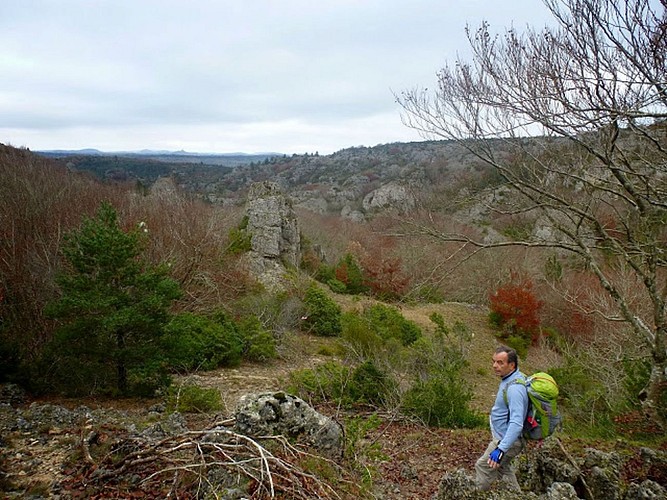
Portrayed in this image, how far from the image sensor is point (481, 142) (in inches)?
279

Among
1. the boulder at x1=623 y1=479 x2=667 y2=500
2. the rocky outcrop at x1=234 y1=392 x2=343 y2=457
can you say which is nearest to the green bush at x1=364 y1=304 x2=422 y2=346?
the rocky outcrop at x1=234 y1=392 x2=343 y2=457

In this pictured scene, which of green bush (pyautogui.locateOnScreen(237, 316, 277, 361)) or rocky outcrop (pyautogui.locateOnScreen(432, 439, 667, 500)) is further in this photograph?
green bush (pyautogui.locateOnScreen(237, 316, 277, 361))

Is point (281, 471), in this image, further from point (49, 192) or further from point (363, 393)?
point (49, 192)

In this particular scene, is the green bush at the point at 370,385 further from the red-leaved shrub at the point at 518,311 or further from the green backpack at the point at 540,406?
the red-leaved shrub at the point at 518,311

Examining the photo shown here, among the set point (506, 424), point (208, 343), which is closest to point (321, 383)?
point (208, 343)

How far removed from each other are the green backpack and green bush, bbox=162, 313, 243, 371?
22.5 ft

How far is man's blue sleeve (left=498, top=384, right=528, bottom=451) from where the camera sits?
3734mm

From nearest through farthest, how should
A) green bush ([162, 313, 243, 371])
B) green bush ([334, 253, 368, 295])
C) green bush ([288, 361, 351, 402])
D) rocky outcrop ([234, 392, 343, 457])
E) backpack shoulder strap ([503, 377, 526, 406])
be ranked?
backpack shoulder strap ([503, 377, 526, 406])
rocky outcrop ([234, 392, 343, 457])
green bush ([288, 361, 351, 402])
green bush ([162, 313, 243, 371])
green bush ([334, 253, 368, 295])

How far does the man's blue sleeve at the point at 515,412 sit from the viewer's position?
12.3 feet

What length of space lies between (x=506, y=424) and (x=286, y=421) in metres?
1.91

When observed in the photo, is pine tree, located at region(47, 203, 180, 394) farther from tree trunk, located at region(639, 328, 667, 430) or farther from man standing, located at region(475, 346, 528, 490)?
→ tree trunk, located at region(639, 328, 667, 430)

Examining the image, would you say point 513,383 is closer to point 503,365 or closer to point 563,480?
point 503,365

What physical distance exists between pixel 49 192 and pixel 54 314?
30.2 feet

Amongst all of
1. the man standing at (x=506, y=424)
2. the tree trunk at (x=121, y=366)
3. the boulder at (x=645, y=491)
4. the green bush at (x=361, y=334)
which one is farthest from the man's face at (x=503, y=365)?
the green bush at (x=361, y=334)
